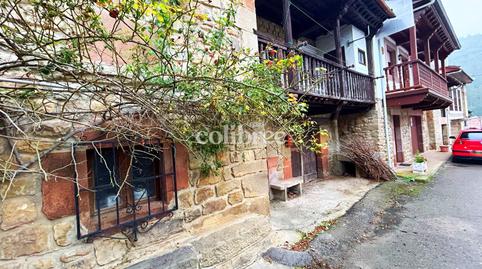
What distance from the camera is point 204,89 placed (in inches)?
75.4

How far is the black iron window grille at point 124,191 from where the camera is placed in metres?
1.67

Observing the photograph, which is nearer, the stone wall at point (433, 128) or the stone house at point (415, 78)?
the stone house at point (415, 78)

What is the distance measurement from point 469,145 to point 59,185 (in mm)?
11847

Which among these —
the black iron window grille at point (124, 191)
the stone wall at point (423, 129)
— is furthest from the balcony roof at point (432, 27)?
the black iron window grille at point (124, 191)

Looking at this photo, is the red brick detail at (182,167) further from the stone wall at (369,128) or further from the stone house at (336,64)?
the stone wall at (369,128)

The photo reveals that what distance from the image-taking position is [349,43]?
6.64m

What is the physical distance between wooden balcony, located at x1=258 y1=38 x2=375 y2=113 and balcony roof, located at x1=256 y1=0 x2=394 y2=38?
1090mm

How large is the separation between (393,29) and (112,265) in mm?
8708

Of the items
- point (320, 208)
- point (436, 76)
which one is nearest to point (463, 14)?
point (436, 76)

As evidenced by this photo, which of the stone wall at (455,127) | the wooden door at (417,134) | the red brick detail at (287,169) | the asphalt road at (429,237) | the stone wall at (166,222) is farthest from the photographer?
the stone wall at (455,127)

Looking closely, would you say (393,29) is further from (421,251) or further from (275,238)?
(275,238)

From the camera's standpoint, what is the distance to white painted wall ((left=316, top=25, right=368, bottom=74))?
6.62 metres

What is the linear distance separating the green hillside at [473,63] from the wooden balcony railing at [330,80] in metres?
44.0

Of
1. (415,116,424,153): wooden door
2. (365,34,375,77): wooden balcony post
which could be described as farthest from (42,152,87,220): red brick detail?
(415,116,424,153): wooden door
